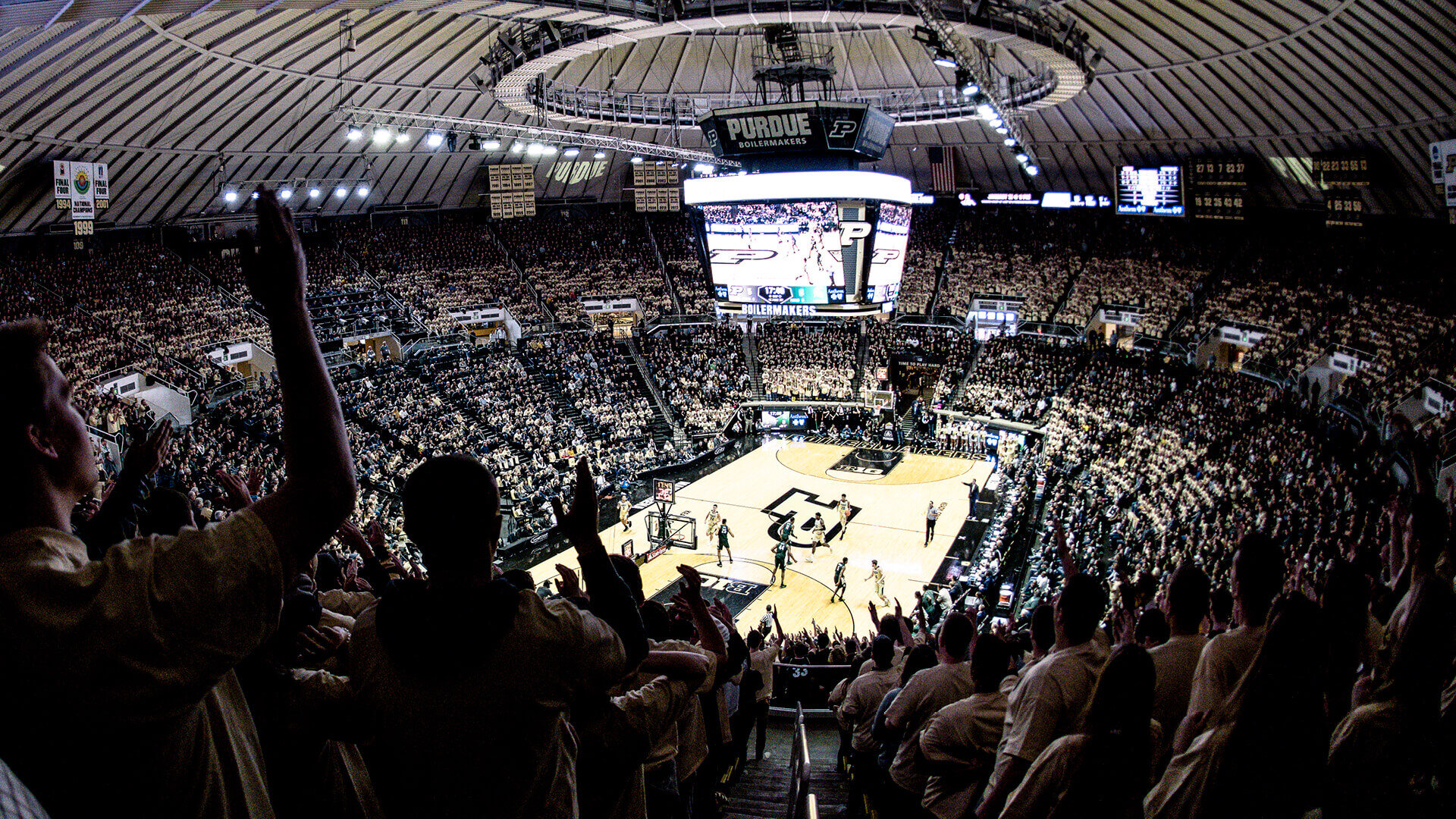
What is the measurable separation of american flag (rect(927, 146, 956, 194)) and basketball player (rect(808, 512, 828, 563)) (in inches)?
932

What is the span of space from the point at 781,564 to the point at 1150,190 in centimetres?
2494

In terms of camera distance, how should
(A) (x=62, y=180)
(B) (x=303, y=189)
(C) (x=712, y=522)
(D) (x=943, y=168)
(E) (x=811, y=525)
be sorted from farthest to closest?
(D) (x=943, y=168), (B) (x=303, y=189), (A) (x=62, y=180), (E) (x=811, y=525), (C) (x=712, y=522)

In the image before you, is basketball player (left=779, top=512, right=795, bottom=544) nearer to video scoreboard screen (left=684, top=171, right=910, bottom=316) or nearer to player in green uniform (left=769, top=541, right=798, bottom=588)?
player in green uniform (left=769, top=541, right=798, bottom=588)

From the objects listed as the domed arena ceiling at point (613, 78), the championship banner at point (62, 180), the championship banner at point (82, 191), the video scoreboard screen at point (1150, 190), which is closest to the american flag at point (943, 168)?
the domed arena ceiling at point (613, 78)

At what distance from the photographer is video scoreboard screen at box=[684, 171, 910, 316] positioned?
21.6 m

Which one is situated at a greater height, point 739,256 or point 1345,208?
point 1345,208

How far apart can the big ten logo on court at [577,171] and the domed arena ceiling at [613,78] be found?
19.9ft

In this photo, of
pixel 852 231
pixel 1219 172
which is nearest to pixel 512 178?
pixel 852 231

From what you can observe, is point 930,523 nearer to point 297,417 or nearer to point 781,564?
point 781,564

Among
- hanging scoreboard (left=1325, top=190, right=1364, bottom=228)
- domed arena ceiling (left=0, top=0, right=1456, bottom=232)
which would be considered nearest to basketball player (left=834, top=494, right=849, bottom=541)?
domed arena ceiling (left=0, top=0, right=1456, bottom=232)

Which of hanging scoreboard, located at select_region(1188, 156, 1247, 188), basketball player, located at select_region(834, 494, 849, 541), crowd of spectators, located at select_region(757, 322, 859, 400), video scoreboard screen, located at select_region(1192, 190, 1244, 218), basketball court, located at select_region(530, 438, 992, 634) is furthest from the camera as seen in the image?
crowd of spectators, located at select_region(757, 322, 859, 400)

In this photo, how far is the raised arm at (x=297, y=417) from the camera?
131 cm

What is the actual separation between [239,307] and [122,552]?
113 feet

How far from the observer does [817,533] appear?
21.9 m
